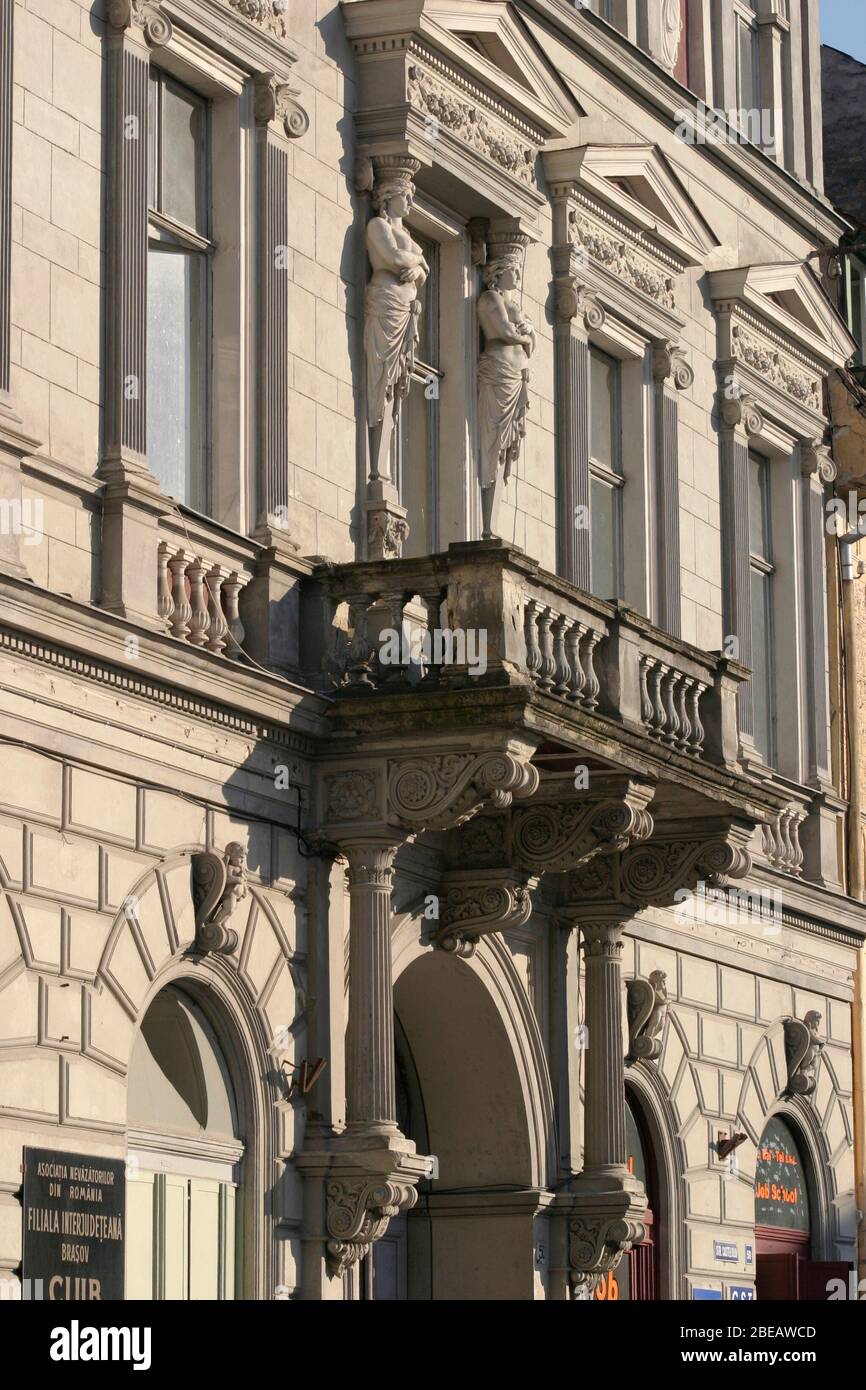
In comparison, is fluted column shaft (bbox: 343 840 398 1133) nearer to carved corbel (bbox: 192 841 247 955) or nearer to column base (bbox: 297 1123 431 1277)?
column base (bbox: 297 1123 431 1277)

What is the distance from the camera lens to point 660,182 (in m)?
25.0

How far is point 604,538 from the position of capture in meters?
24.3

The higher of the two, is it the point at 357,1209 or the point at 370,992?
the point at 370,992

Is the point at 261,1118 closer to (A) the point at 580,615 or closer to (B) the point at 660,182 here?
(A) the point at 580,615

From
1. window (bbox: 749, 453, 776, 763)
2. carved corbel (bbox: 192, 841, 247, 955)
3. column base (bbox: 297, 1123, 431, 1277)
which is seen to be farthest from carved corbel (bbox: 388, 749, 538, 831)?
window (bbox: 749, 453, 776, 763)

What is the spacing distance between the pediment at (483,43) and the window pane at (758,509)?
15.9 ft

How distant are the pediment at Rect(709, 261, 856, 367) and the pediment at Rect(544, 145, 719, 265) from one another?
413 mm

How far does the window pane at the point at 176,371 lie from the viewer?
18.7 m

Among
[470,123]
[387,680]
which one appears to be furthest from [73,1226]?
[470,123]

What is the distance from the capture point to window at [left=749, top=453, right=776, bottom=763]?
26.9m

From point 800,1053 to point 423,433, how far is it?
24.3 ft

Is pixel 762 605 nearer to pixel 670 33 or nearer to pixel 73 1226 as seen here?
pixel 670 33

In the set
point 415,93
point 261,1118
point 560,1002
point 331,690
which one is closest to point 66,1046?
point 261,1118
